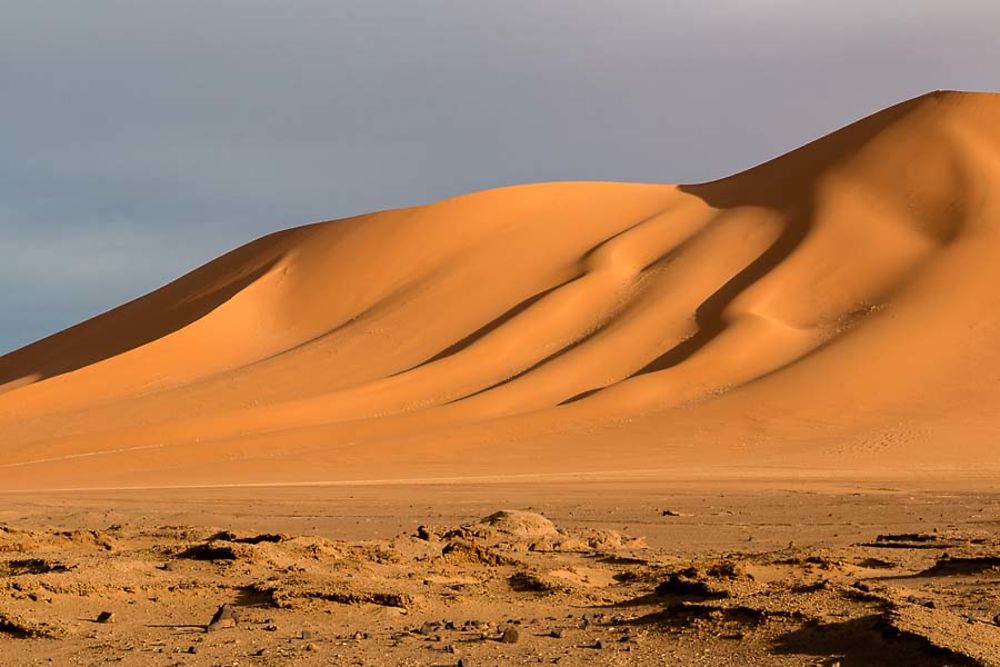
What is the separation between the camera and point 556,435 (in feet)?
113

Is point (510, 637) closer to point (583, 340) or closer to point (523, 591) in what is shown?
point (523, 591)

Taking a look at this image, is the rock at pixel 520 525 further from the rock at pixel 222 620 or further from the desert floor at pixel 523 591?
the rock at pixel 222 620

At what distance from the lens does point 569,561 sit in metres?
11.1

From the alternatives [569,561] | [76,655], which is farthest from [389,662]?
[569,561]

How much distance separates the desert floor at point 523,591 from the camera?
21.7ft

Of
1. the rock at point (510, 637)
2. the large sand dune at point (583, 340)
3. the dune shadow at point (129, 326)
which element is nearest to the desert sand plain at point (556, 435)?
the rock at point (510, 637)

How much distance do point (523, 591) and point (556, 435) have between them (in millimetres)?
25454

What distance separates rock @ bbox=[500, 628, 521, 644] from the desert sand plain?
0.02 metres

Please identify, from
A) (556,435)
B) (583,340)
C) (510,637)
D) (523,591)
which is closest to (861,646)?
(510,637)

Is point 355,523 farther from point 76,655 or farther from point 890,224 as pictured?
point 890,224

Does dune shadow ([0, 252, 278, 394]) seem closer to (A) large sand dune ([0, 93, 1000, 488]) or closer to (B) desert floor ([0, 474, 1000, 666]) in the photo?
(A) large sand dune ([0, 93, 1000, 488])

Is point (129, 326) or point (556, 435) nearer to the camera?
point (556, 435)

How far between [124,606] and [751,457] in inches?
959

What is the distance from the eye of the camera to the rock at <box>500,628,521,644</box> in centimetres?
695
